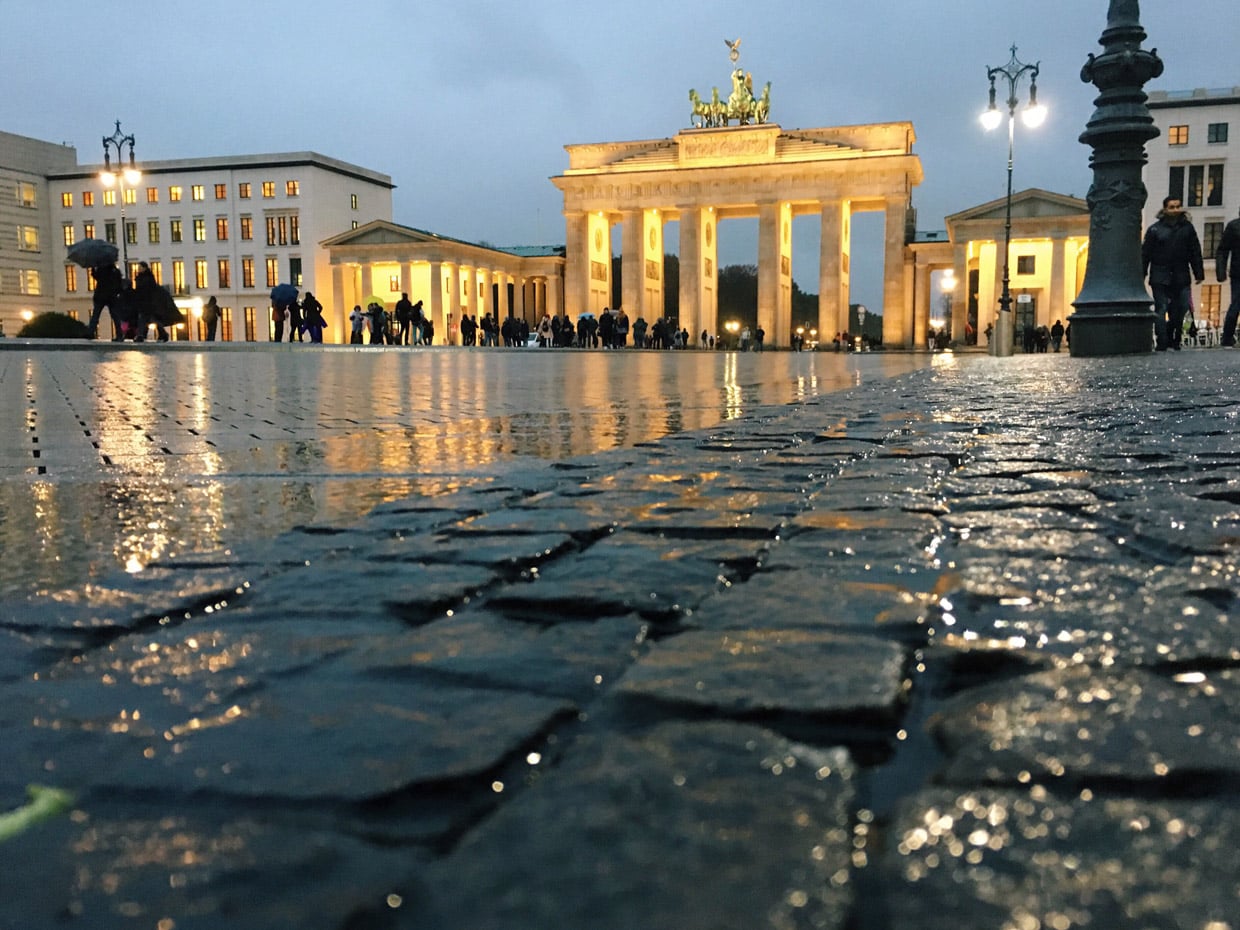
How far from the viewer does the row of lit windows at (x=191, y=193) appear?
73250 millimetres

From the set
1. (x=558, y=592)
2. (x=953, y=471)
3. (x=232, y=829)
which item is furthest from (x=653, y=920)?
(x=953, y=471)

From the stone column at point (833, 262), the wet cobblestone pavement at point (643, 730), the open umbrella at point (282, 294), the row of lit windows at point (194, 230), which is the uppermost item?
the row of lit windows at point (194, 230)

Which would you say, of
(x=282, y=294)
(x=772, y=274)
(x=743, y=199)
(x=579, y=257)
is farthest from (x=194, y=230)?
(x=282, y=294)

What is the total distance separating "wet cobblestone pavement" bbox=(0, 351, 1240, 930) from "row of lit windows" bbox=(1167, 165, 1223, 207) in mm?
69729

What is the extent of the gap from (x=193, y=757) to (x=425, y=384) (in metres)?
10.3

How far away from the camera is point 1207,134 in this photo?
62219 millimetres

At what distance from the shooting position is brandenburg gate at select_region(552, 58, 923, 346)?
6162cm

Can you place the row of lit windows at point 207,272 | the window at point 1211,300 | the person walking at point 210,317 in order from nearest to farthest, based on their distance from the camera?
the person walking at point 210,317 → the window at point 1211,300 → the row of lit windows at point 207,272

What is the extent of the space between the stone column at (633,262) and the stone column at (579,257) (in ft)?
8.02

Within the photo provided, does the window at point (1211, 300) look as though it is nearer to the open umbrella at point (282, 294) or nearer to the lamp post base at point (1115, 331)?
the open umbrella at point (282, 294)

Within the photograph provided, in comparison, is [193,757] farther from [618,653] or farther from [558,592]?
[558,592]

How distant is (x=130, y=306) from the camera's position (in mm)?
26328

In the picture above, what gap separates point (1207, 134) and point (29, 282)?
2919 inches

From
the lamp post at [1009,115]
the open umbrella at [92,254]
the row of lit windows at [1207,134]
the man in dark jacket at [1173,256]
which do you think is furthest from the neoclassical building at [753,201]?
the man in dark jacket at [1173,256]
